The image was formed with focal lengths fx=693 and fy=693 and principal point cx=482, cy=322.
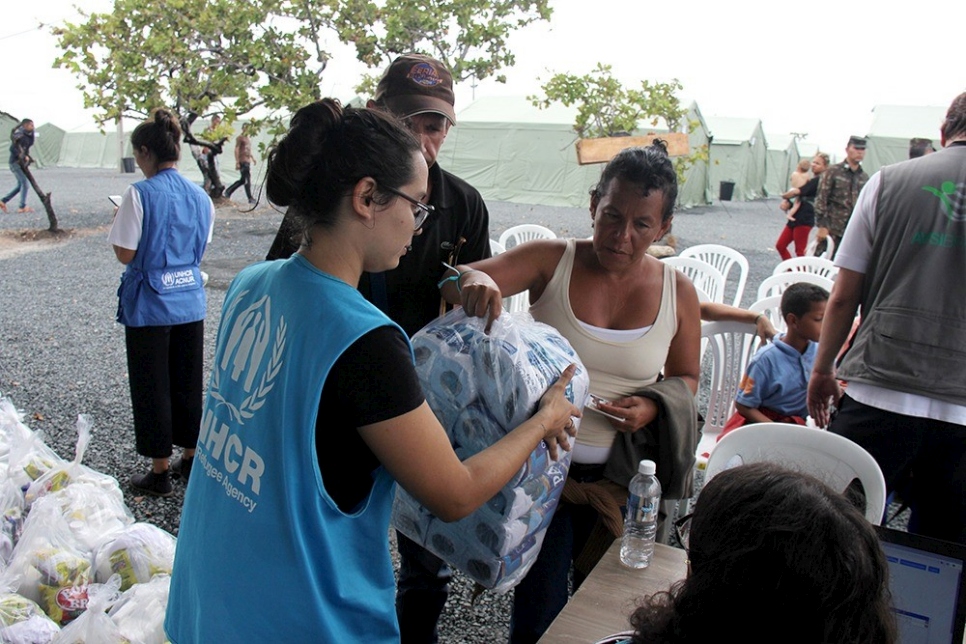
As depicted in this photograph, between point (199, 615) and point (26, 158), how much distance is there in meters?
13.3

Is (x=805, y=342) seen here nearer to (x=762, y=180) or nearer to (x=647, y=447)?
(x=647, y=447)

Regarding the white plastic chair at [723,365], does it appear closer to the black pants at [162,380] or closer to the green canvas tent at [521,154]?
the black pants at [162,380]

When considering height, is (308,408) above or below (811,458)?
above

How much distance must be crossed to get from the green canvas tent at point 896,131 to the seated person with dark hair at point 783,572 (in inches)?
848

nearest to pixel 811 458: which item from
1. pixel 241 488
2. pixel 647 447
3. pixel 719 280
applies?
pixel 647 447

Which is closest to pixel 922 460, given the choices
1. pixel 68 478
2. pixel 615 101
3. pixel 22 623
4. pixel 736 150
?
pixel 22 623

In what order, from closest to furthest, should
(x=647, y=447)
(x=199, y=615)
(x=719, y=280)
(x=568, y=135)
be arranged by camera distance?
(x=199, y=615) < (x=647, y=447) < (x=719, y=280) < (x=568, y=135)

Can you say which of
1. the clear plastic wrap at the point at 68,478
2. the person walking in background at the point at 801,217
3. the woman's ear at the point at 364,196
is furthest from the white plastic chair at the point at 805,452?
the person walking in background at the point at 801,217

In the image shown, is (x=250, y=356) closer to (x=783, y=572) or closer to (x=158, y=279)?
(x=783, y=572)

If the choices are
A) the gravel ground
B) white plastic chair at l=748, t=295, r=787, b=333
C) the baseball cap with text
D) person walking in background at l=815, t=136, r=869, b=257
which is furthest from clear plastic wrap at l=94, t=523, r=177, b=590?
person walking in background at l=815, t=136, r=869, b=257

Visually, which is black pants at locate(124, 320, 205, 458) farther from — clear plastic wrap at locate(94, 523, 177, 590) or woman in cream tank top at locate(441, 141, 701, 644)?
woman in cream tank top at locate(441, 141, 701, 644)

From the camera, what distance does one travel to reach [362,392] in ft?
3.43

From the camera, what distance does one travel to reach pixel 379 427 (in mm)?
1054

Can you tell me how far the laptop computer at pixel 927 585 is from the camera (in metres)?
1.15
